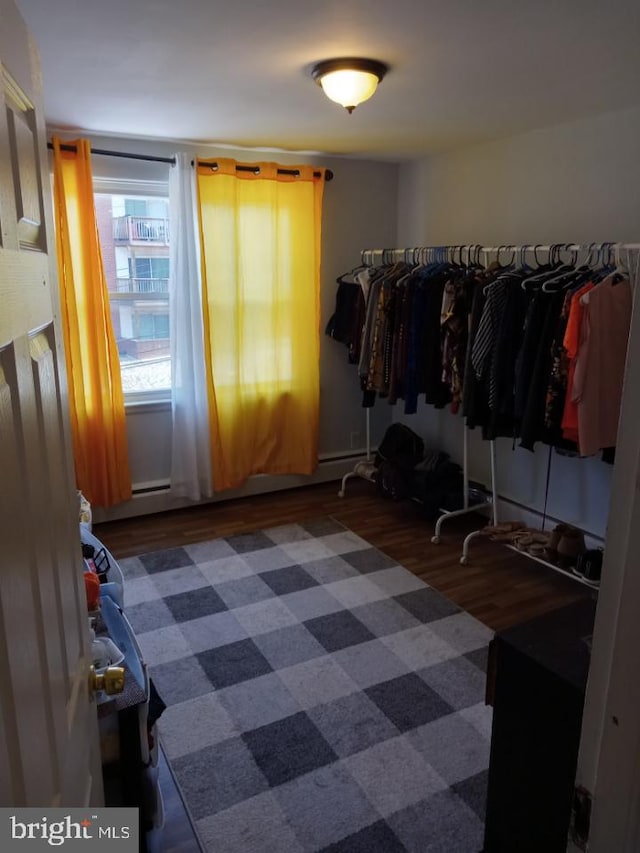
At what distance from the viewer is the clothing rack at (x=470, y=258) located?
2.75 m

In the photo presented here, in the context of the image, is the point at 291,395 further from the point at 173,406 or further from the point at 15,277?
the point at 15,277

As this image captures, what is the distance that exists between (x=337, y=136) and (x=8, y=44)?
3002mm

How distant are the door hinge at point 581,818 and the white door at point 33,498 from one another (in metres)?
0.64

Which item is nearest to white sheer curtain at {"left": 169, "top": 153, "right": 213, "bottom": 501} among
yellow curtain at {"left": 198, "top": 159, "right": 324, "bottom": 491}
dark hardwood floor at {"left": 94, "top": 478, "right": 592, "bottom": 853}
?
yellow curtain at {"left": 198, "top": 159, "right": 324, "bottom": 491}

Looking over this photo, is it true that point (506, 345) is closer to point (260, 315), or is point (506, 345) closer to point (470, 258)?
point (470, 258)

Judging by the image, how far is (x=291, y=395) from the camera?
424 centimetres

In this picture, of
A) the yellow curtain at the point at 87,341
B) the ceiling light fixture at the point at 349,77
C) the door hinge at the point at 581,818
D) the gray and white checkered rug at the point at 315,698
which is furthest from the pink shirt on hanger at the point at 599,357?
the yellow curtain at the point at 87,341

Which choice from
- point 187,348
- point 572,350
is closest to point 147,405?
point 187,348

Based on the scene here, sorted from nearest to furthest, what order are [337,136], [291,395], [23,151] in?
[23,151] → [337,136] → [291,395]

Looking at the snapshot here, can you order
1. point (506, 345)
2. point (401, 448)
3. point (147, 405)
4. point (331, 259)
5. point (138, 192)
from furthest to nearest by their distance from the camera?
point (331, 259)
point (401, 448)
point (147, 405)
point (138, 192)
point (506, 345)

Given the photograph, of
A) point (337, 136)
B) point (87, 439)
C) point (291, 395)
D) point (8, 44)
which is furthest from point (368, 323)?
point (8, 44)

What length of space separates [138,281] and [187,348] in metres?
0.52

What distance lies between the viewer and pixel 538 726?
4.17 ft

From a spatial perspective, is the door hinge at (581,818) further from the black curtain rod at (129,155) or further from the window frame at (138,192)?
the black curtain rod at (129,155)
